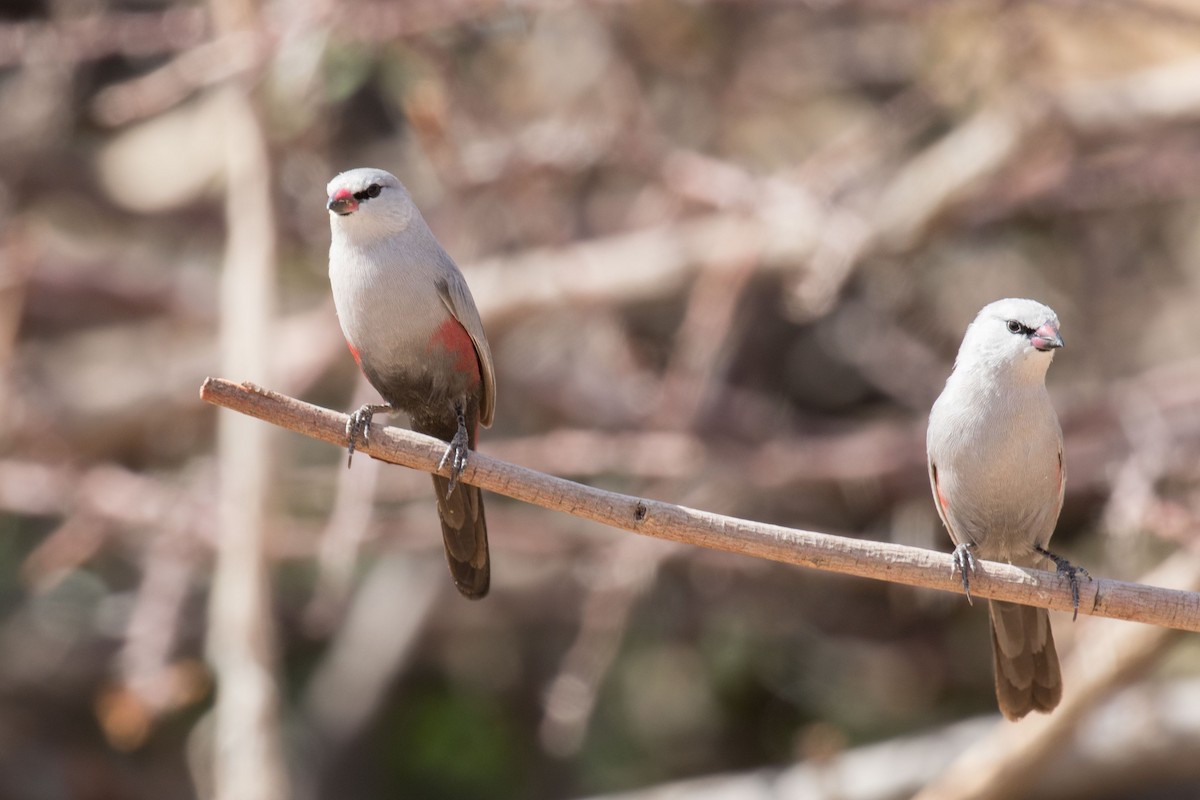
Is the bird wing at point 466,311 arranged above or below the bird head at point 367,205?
below

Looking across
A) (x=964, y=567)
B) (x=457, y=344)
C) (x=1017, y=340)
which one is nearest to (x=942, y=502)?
(x=1017, y=340)

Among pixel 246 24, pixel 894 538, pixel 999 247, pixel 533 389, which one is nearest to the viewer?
pixel 246 24

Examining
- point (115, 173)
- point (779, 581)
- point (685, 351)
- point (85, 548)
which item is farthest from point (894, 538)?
point (115, 173)

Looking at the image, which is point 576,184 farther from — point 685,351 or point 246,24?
point 246,24

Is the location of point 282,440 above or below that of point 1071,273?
below

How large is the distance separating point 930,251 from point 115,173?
540 centimetres

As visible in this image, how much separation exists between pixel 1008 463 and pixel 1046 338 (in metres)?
0.37

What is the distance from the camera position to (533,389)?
7.91m

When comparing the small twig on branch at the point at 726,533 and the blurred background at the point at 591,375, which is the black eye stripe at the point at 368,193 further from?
the blurred background at the point at 591,375

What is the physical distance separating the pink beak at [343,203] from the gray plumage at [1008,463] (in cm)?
177

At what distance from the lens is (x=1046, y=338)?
11.8 feet

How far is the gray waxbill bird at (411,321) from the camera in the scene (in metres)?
3.51

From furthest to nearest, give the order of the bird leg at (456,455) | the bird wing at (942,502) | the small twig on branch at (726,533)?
1. the bird wing at (942,502)
2. the bird leg at (456,455)
3. the small twig on branch at (726,533)

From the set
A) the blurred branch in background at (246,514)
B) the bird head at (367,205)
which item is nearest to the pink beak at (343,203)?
the bird head at (367,205)
